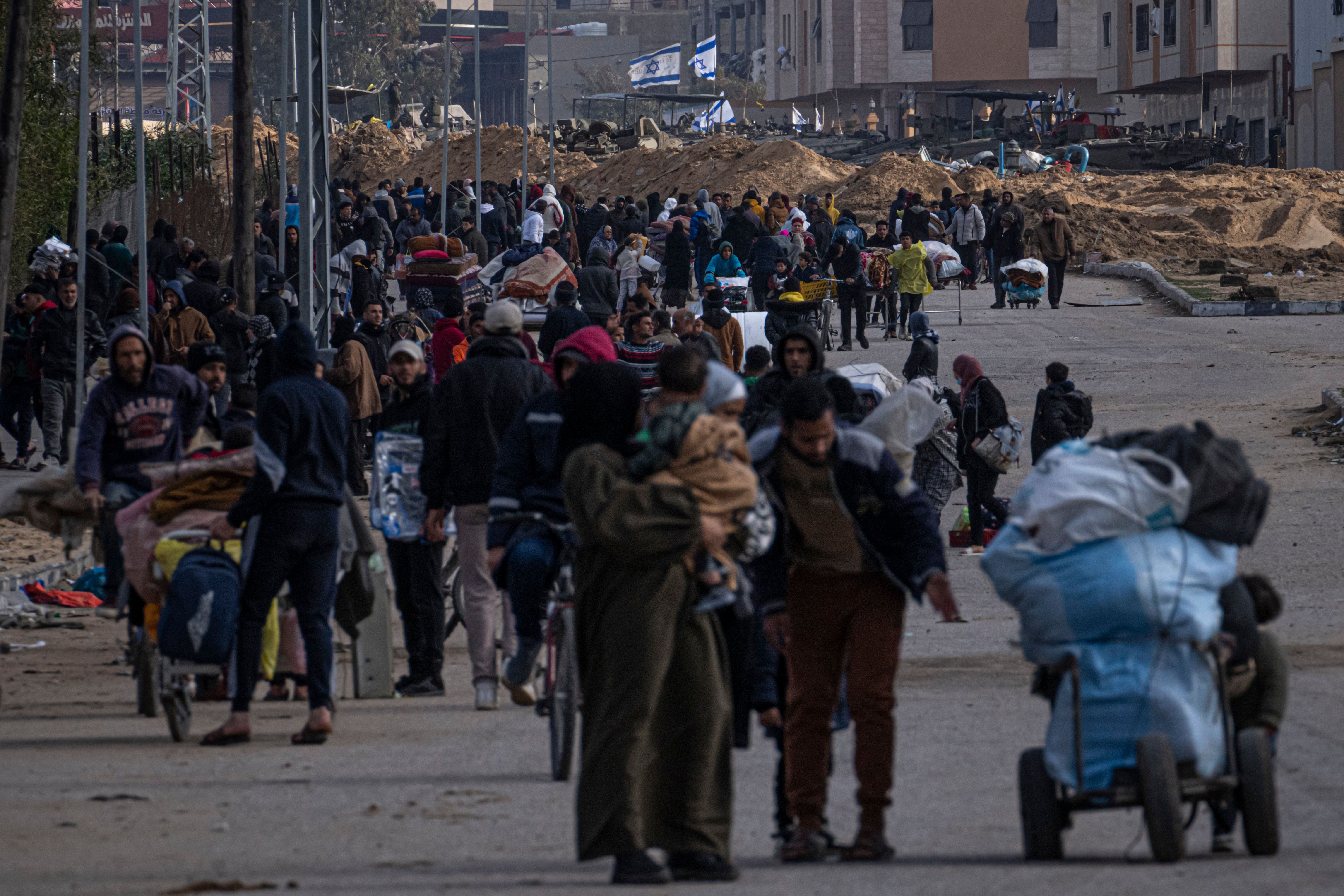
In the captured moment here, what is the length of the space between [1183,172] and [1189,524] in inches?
1980

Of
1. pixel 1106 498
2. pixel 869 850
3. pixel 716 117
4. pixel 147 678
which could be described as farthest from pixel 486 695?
pixel 716 117

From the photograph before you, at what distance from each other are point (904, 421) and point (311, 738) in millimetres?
2884

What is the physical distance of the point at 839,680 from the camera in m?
5.53

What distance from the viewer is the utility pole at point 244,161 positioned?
864 inches

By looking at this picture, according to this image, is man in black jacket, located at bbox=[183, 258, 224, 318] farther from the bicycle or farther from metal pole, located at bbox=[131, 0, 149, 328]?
the bicycle

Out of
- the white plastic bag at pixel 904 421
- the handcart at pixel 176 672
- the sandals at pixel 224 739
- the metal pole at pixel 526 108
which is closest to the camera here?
the handcart at pixel 176 672

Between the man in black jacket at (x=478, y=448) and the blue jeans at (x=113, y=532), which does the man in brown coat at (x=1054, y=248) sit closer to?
the man in black jacket at (x=478, y=448)

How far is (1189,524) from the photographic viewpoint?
5.33 meters

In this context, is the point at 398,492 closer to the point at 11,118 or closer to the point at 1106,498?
the point at 1106,498

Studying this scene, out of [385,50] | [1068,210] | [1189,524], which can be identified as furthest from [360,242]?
[385,50]

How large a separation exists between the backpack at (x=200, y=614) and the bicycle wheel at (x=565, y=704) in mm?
1419

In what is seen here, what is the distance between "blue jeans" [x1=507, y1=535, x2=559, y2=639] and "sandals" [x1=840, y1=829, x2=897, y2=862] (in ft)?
5.93

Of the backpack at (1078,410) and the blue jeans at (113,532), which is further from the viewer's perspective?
the backpack at (1078,410)

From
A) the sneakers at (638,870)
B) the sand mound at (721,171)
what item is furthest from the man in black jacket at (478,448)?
the sand mound at (721,171)
